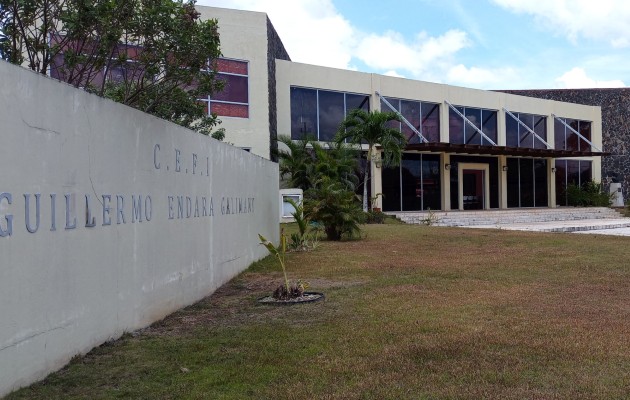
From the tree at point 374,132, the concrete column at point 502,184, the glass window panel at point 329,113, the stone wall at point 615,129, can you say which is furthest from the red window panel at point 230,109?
the stone wall at point 615,129

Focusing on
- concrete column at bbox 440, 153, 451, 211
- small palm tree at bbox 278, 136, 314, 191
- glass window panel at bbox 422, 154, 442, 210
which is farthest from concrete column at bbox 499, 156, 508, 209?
small palm tree at bbox 278, 136, 314, 191

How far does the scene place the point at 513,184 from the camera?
33.7 meters

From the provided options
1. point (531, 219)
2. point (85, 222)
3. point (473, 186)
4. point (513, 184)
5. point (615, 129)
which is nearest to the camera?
point (85, 222)

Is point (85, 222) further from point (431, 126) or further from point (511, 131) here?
point (511, 131)

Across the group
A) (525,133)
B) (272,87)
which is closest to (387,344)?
(272,87)

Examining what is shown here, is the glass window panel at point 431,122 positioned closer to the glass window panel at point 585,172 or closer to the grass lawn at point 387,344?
the glass window panel at point 585,172

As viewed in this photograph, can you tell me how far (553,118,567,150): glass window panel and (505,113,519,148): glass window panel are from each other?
370 cm

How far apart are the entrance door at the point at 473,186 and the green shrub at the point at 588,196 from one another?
656 cm

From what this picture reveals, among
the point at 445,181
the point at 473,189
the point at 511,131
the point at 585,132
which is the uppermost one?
the point at 585,132

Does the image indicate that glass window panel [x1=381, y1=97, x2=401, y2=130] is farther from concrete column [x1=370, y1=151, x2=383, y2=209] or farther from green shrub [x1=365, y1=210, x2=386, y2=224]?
green shrub [x1=365, y1=210, x2=386, y2=224]

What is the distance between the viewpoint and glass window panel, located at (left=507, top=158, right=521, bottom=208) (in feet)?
110

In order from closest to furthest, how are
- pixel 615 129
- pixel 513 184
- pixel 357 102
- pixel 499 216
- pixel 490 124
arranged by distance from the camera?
pixel 357 102 → pixel 499 216 → pixel 490 124 → pixel 513 184 → pixel 615 129

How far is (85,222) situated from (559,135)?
117ft

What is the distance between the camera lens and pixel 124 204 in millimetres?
5508
